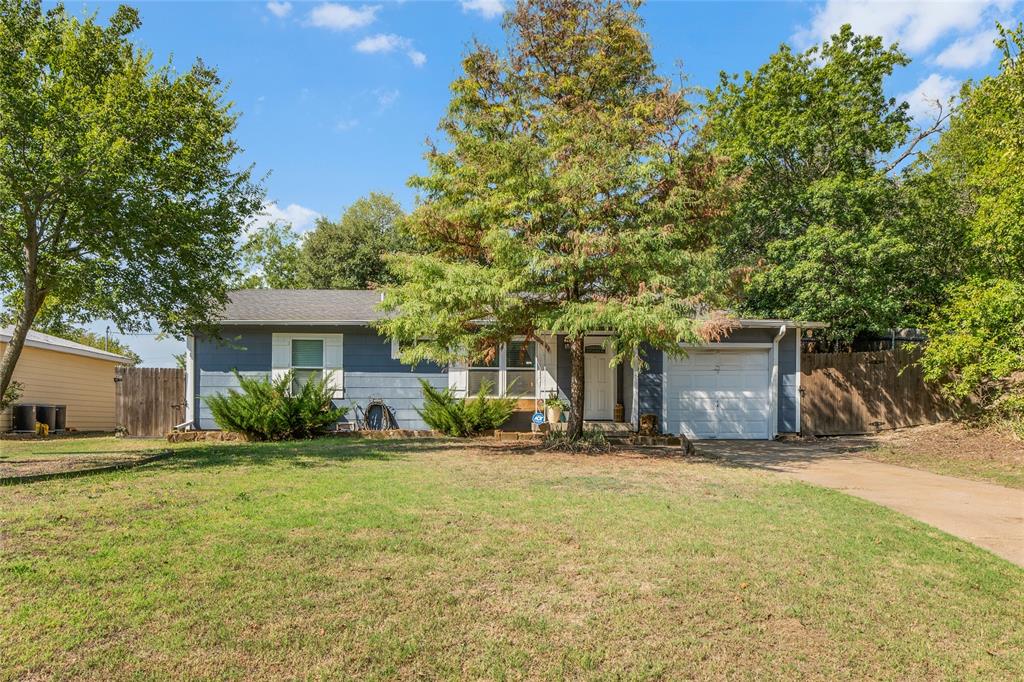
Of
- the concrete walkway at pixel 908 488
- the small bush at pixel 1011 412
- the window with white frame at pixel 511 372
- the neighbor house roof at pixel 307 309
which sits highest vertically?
the neighbor house roof at pixel 307 309

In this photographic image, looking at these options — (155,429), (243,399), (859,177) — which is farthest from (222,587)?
(859,177)

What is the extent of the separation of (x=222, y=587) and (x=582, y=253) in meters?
6.96

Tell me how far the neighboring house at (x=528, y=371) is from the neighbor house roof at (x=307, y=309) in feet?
0.13

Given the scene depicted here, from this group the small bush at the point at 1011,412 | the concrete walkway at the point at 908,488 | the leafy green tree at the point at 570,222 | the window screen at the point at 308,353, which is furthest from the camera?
the window screen at the point at 308,353

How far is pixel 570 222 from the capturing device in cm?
1009

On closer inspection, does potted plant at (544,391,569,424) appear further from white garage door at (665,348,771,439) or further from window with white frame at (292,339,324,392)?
window with white frame at (292,339,324,392)

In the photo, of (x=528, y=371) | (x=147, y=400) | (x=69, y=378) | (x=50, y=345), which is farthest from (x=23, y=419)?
(x=528, y=371)

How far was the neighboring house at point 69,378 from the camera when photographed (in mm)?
16594

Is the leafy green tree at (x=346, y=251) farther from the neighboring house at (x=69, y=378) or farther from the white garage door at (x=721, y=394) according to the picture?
the white garage door at (x=721, y=394)

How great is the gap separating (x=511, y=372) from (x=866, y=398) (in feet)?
29.4

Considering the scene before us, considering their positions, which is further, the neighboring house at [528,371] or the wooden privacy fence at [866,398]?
the wooden privacy fence at [866,398]

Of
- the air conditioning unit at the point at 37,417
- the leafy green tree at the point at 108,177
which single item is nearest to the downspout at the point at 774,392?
the leafy green tree at the point at 108,177

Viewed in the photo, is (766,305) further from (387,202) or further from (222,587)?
(387,202)

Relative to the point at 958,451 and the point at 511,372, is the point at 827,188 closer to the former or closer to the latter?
the point at 958,451
